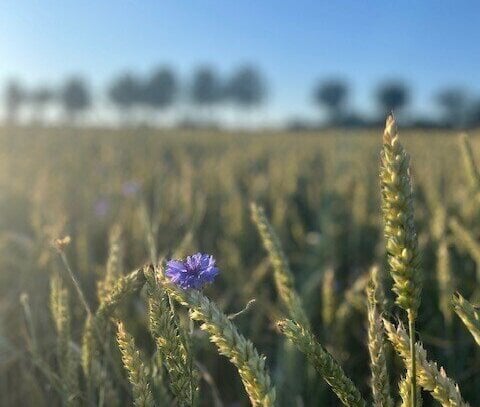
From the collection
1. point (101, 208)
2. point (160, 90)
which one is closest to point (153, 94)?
point (160, 90)

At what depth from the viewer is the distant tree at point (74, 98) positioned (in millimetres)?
56562

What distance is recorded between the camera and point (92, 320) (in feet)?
2.23

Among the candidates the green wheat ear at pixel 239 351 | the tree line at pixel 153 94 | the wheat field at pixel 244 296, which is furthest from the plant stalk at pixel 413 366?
the tree line at pixel 153 94

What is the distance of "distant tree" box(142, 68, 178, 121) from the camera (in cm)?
5791

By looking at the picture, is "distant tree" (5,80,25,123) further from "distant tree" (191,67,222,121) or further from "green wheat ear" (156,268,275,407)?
"green wheat ear" (156,268,275,407)

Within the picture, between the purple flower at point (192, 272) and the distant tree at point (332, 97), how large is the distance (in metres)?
61.7

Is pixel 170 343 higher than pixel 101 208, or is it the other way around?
pixel 170 343

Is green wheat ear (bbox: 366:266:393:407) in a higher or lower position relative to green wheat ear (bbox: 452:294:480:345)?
lower

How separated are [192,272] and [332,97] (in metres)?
64.4

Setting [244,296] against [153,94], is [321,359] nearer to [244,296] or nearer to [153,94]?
[244,296]

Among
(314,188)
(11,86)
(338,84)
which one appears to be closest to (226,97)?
(338,84)

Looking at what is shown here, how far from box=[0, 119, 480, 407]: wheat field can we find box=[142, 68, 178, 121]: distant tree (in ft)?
180

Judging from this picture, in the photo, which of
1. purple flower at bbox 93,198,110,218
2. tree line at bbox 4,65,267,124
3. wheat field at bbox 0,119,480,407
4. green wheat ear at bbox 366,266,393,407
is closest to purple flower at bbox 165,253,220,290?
wheat field at bbox 0,119,480,407

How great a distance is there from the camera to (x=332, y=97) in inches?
2494
